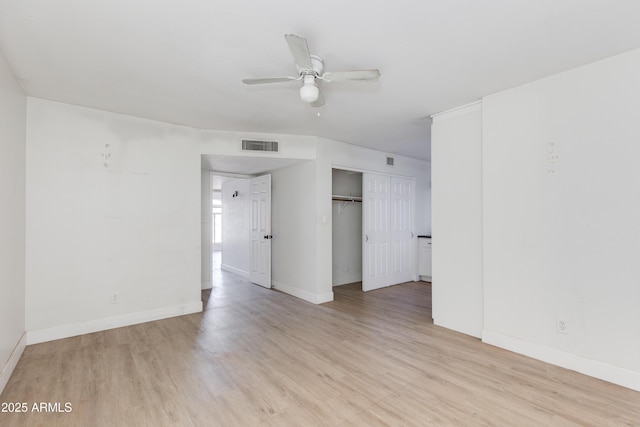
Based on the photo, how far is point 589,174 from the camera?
252 centimetres

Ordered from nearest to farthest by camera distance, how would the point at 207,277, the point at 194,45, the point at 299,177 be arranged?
the point at 194,45, the point at 299,177, the point at 207,277

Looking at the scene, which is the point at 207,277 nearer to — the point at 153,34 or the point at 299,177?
the point at 299,177

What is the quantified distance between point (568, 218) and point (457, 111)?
1.62 m

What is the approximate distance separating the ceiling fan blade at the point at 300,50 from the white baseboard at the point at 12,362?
3224 mm

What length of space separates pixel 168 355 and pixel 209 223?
3080 mm

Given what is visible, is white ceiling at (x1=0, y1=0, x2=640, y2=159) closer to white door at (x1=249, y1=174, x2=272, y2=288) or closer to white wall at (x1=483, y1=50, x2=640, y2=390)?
white wall at (x1=483, y1=50, x2=640, y2=390)

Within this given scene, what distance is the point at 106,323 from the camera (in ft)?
11.7

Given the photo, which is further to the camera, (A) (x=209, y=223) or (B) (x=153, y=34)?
(A) (x=209, y=223)

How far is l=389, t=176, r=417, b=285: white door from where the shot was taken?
590cm

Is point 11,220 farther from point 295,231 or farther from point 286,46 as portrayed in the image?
point 295,231

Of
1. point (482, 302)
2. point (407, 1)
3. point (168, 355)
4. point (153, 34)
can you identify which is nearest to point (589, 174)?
point (482, 302)

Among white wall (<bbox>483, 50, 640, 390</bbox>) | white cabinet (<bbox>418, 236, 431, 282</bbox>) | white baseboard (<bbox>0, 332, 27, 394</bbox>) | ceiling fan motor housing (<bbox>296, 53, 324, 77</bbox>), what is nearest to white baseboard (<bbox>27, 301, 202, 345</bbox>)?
white baseboard (<bbox>0, 332, 27, 394</bbox>)

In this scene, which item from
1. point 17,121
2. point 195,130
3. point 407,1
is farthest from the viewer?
point 195,130

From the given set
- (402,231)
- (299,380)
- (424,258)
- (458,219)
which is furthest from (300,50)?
(424,258)
